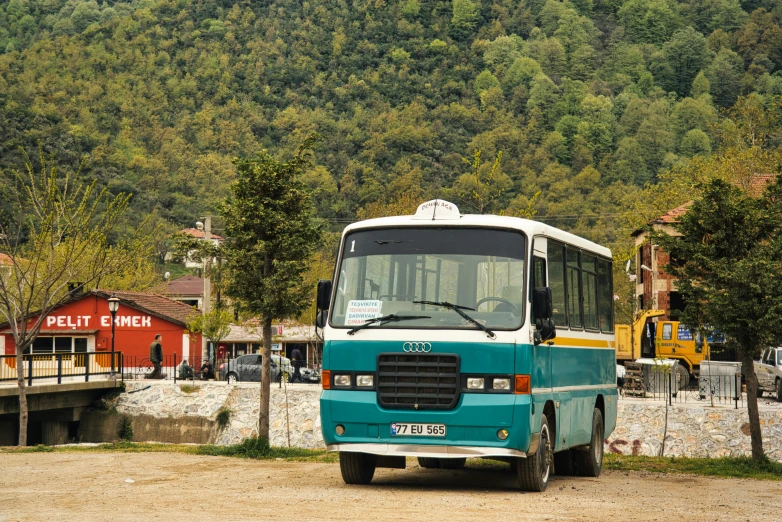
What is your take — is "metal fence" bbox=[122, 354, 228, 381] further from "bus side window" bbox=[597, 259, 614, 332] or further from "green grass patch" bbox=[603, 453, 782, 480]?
"bus side window" bbox=[597, 259, 614, 332]

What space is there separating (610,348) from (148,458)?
24.1 feet

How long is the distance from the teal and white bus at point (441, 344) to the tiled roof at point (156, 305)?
45436 millimetres

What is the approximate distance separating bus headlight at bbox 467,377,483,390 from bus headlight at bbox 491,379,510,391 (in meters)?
0.13

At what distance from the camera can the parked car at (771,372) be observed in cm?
3591

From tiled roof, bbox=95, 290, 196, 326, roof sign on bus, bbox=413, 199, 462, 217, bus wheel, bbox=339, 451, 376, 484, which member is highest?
tiled roof, bbox=95, 290, 196, 326

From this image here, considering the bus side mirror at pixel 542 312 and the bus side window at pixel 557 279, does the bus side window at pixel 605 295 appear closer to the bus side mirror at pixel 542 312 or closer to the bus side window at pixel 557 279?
the bus side window at pixel 557 279

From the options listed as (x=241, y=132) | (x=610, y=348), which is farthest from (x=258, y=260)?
(x=241, y=132)

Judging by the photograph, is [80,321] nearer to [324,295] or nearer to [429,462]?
[429,462]

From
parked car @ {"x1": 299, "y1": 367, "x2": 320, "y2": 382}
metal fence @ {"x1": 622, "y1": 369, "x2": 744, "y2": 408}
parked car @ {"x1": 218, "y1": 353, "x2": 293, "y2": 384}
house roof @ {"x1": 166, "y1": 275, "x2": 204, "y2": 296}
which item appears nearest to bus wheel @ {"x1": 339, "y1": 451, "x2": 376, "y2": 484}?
metal fence @ {"x1": 622, "y1": 369, "x2": 744, "y2": 408}

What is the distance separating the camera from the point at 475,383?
41.3 ft

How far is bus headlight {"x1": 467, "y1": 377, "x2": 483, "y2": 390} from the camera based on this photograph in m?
12.6

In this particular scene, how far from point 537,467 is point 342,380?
2382mm

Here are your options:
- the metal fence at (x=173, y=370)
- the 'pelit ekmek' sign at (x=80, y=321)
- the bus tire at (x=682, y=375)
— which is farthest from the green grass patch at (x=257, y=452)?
the 'pelit ekmek' sign at (x=80, y=321)

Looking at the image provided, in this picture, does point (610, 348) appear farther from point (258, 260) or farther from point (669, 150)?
point (669, 150)
